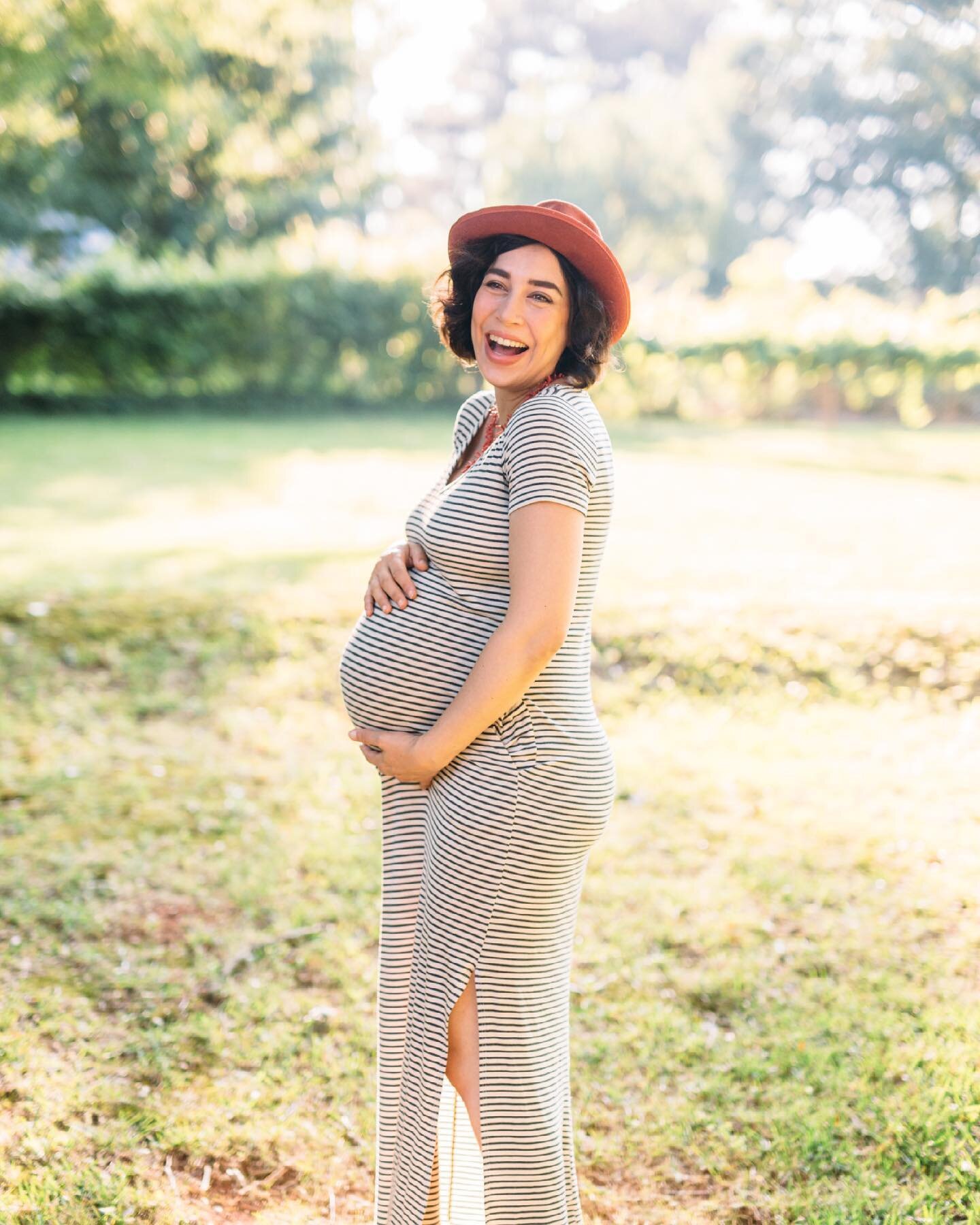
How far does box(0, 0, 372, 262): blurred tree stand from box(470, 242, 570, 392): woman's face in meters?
11.3

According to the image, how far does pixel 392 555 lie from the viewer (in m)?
2.22

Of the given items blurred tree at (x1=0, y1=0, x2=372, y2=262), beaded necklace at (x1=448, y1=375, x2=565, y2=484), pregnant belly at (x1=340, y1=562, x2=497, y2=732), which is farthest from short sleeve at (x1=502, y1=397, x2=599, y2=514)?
blurred tree at (x1=0, y1=0, x2=372, y2=262)

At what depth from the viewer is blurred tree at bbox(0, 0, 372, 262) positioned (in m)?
13.0

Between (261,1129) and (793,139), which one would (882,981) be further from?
(793,139)

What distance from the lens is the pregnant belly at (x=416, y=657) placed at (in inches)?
81.0

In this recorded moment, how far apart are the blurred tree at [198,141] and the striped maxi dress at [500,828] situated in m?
11.6

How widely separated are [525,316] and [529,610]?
1.84ft

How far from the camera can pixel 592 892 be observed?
404 cm

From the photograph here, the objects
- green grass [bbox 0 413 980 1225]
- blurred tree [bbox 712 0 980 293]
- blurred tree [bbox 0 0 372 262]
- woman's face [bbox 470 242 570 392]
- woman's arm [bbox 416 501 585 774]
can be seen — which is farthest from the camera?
blurred tree [bbox 712 0 980 293]

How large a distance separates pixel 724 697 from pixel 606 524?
3.81m

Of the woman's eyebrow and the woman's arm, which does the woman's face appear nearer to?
the woman's eyebrow

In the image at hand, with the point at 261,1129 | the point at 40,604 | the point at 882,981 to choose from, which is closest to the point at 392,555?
the point at 261,1129

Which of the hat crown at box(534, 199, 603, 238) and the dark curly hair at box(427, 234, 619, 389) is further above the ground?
the hat crown at box(534, 199, 603, 238)

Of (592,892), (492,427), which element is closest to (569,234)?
(492,427)
